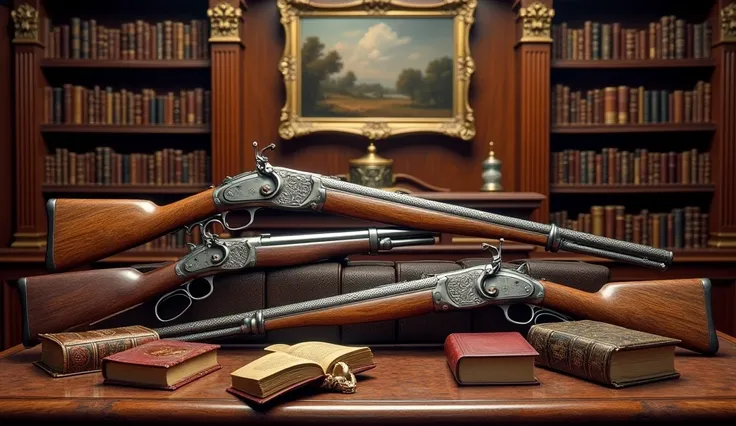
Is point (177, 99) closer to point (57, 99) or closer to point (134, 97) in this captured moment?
point (134, 97)

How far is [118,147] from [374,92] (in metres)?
1.92

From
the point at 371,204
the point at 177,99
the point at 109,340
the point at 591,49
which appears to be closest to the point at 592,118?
the point at 591,49

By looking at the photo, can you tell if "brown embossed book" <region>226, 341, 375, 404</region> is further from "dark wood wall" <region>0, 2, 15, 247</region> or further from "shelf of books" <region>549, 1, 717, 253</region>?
"dark wood wall" <region>0, 2, 15, 247</region>

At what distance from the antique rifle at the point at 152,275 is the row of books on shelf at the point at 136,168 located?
120 inches

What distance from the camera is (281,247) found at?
2410mm

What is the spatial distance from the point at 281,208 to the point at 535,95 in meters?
3.14

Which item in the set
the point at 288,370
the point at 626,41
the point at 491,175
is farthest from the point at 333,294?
the point at 626,41

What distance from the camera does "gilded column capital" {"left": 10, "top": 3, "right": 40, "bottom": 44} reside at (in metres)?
5.14

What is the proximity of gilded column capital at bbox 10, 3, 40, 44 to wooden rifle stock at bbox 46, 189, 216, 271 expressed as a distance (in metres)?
3.23

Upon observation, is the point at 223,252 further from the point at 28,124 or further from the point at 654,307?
the point at 28,124

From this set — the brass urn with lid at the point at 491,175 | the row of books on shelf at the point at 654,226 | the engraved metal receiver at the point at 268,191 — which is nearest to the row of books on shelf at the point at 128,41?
the brass urn with lid at the point at 491,175

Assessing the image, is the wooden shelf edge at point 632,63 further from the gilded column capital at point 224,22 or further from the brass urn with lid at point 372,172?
the gilded column capital at point 224,22

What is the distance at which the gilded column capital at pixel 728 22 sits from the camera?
16.6 ft

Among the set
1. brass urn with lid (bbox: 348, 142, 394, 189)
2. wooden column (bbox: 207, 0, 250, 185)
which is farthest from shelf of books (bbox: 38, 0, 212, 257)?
brass urn with lid (bbox: 348, 142, 394, 189)
